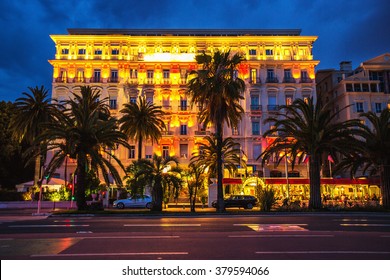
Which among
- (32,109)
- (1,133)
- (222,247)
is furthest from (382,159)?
(1,133)

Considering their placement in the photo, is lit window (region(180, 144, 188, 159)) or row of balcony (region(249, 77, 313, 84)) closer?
lit window (region(180, 144, 188, 159))

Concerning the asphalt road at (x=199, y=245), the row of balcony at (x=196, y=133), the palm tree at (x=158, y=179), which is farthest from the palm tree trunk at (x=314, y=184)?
the row of balcony at (x=196, y=133)

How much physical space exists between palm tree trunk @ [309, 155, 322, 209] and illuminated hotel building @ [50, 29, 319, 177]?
74.2ft

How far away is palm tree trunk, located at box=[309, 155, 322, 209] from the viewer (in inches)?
1078

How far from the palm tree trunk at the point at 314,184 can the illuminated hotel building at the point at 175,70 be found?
22627 mm

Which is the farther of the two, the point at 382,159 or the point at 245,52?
the point at 245,52

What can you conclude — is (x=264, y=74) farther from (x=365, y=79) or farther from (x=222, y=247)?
(x=222, y=247)

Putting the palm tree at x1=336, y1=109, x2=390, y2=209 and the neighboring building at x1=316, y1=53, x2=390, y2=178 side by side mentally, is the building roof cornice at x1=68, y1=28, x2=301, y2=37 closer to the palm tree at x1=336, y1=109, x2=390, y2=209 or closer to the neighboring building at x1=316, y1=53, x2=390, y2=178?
the neighboring building at x1=316, y1=53, x2=390, y2=178

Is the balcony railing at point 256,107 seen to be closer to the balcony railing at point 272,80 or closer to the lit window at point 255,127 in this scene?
the lit window at point 255,127

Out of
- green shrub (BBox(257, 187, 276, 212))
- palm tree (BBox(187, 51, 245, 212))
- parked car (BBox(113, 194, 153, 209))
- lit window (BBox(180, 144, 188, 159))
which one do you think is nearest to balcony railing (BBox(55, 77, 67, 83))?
lit window (BBox(180, 144, 188, 159))

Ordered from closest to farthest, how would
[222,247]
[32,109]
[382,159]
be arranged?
[222,247] → [382,159] → [32,109]

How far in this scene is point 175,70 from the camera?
53.0 metres

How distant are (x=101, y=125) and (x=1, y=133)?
92.3ft

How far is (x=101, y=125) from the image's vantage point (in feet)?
90.0
